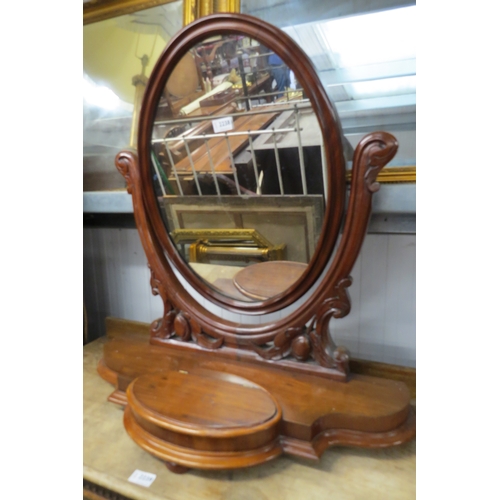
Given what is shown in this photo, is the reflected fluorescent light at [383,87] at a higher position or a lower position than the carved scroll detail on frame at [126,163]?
higher

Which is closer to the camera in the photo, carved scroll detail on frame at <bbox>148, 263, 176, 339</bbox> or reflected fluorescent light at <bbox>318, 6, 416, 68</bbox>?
reflected fluorescent light at <bbox>318, 6, 416, 68</bbox>

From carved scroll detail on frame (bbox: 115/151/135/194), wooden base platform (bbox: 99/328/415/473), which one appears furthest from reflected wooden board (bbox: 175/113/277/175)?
wooden base platform (bbox: 99/328/415/473)

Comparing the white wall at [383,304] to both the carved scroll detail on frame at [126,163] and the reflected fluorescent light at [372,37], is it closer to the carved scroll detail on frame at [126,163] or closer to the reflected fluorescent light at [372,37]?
the reflected fluorescent light at [372,37]

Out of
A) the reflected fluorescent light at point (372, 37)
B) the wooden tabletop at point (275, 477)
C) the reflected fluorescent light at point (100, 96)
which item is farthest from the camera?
the reflected fluorescent light at point (100, 96)

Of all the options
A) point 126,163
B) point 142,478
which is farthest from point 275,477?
point 126,163

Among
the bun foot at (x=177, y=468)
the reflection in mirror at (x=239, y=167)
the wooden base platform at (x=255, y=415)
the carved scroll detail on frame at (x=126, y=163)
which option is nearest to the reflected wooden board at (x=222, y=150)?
the reflection in mirror at (x=239, y=167)

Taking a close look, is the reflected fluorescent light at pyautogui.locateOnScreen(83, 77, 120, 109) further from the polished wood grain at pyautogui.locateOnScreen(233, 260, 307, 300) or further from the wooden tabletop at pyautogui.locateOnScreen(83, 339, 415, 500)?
the wooden tabletop at pyautogui.locateOnScreen(83, 339, 415, 500)

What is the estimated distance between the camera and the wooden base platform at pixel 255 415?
527mm

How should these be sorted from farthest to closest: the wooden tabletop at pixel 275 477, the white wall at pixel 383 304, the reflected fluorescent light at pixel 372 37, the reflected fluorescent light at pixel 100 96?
the reflected fluorescent light at pixel 100 96, the white wall at pixel 383 304, the reflected fluorescent light at pixel 372 37, the wooden tabletop at pixel 275 477

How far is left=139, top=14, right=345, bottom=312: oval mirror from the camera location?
61 centimetres

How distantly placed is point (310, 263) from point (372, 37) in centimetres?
43
